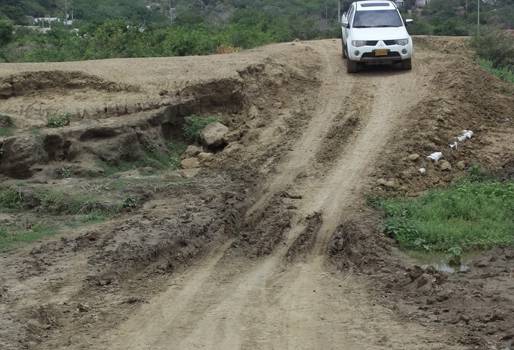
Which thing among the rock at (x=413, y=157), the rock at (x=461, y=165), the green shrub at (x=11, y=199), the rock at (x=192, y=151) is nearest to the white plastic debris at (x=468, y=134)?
the rock at (x=461, y=165)

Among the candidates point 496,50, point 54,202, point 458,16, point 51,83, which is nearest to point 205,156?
point 54,202

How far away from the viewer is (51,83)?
1559cm

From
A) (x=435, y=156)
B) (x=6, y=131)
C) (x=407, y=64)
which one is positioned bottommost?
(x=435, y=156)

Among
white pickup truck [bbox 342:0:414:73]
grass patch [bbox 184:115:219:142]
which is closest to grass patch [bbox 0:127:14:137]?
grass patch [bbox 184:115:219:142]

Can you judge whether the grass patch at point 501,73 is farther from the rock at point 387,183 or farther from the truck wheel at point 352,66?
the rock at point 387,183

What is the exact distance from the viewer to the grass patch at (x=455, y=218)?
1014cm

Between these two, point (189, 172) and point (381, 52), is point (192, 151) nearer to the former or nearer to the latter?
point (189, 172)

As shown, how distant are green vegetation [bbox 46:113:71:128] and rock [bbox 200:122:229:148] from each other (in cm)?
254

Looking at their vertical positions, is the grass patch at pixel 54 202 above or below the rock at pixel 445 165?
above

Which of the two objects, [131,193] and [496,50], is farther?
[496,50]

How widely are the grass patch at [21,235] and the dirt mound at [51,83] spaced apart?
5.50 meters

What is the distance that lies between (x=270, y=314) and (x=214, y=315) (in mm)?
573

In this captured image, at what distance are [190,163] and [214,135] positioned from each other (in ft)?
3.30

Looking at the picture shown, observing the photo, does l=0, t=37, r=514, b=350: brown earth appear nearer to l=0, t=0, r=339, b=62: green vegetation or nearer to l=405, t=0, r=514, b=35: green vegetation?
l=0, t=0, r=339, b=62: green vegetation
